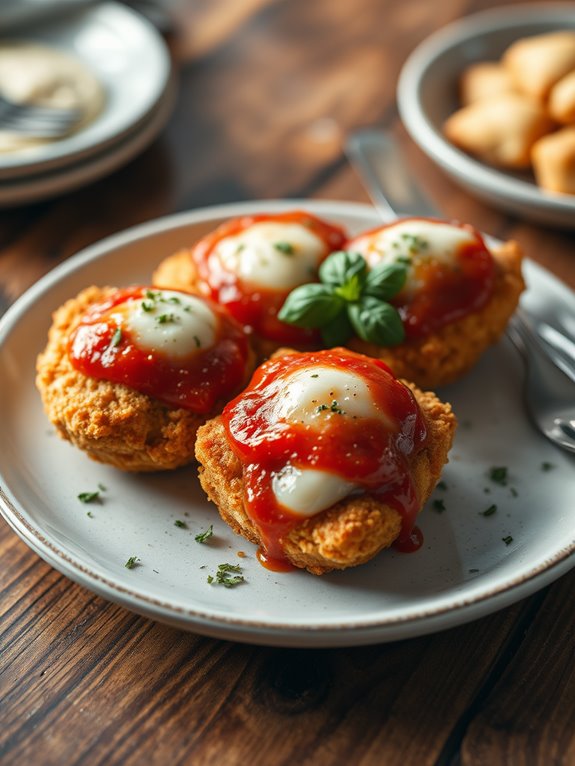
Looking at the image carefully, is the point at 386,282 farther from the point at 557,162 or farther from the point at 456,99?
the point at 456,99

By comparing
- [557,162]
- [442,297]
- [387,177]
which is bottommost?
[557,162]

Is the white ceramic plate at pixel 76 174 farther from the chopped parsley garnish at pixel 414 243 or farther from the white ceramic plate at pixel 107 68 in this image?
the chopped parsley garnish at pixel 414 243

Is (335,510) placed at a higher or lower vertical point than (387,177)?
higher

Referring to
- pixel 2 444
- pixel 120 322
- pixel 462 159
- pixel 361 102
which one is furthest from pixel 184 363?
pixel 361 102

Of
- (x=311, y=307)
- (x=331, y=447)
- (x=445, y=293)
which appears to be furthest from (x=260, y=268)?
(x=331, y=447)

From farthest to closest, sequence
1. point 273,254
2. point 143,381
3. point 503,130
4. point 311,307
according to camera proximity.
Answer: point 503,130, point 273,254, point 311,307, point 143,381

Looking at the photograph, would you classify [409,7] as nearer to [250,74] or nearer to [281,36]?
[281,36]

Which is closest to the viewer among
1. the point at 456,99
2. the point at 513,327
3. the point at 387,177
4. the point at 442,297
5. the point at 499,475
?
the point at 499,475

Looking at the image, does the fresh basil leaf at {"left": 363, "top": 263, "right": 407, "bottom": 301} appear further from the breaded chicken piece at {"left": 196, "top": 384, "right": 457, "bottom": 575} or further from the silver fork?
the silver fork

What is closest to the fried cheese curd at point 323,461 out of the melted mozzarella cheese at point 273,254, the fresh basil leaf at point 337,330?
the fresh basil leaf at point 337,330
